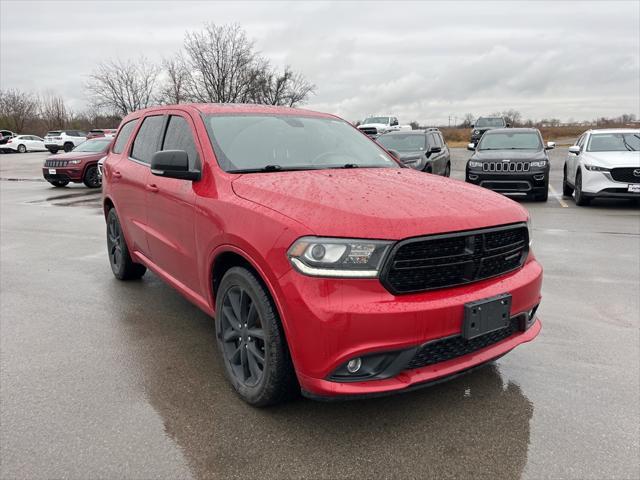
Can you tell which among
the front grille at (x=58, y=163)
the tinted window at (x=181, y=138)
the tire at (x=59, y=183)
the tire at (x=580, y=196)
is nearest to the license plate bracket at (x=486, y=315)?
the tinted window at (x=181, y=138)

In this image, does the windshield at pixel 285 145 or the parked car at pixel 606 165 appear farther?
the parked car at pixel 606 165

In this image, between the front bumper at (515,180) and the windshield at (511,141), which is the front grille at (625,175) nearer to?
the front bumper at (515,180)

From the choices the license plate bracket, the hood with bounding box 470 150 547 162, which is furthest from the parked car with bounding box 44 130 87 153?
the license plate bracket

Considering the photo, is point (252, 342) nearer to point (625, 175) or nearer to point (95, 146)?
point (625, 175)

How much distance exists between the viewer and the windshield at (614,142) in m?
10.8

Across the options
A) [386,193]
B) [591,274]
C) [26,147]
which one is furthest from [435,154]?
[26,147]

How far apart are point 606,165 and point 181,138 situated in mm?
9295

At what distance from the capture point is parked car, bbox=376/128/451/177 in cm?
1178

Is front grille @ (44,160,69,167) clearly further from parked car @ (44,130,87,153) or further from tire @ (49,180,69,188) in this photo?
parked car @ (44,130,87,153)

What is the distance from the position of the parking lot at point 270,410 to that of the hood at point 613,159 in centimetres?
612

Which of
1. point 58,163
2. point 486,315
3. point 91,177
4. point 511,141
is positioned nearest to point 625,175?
point 511,141

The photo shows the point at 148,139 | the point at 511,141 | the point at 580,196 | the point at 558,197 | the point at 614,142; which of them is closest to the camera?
the point at 148,139

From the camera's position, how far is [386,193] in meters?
2.77

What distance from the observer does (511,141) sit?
12359 millimetres
